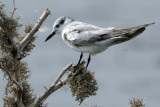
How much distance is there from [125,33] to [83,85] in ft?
3.02

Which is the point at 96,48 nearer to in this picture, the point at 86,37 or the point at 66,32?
the point at 86,37

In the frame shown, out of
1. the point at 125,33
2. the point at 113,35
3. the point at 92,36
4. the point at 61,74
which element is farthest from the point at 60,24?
the point at 125,33

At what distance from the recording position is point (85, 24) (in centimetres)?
609

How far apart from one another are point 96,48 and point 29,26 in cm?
131

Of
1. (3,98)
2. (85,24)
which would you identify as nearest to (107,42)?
(85,24)

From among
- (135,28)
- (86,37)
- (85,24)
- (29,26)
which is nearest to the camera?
(135,28)

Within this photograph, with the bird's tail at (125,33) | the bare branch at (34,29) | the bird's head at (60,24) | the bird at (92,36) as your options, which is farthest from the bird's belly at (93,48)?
the bare branch at (34,29)

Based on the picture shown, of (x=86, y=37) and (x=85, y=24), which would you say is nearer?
(x=86, y=37)

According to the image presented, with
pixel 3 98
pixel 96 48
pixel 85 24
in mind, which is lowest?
pixel 3 98

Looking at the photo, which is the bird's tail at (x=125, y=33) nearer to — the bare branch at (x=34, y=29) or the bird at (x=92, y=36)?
the bird at (x=92, y=36)

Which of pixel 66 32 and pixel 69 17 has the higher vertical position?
pixel 69 17

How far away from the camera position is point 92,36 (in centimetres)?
569

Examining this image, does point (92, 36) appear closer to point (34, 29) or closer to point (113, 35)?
point (113, 35)

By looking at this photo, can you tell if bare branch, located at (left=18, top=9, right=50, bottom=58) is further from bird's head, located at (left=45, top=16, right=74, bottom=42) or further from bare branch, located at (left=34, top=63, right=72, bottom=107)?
bare branch, located at (left=34, top=63, right=72, bottom=107)
